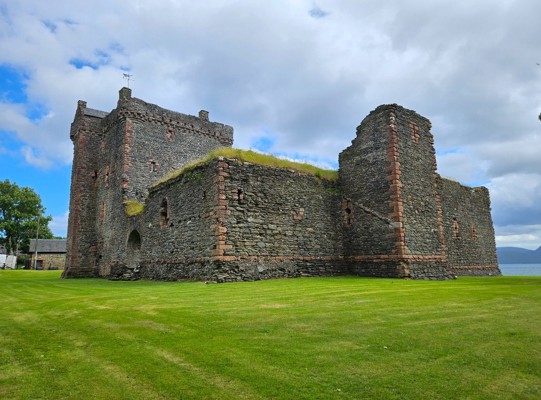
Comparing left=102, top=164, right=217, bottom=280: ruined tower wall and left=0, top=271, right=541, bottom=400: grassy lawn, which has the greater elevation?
left=102, top=164, right=217, bottom=280: ruined tower wall

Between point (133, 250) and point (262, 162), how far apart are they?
1335cm

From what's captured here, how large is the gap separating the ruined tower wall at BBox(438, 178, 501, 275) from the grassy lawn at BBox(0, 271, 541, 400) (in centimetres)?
2086

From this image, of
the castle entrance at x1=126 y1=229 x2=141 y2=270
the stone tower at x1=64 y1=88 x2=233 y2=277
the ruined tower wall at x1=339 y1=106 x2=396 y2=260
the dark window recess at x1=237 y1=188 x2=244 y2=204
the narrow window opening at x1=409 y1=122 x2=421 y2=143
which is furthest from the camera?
the stone tower at x1=64 y1=88 x2=233 y2=277

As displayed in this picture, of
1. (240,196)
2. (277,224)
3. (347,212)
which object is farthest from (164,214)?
(347,212)

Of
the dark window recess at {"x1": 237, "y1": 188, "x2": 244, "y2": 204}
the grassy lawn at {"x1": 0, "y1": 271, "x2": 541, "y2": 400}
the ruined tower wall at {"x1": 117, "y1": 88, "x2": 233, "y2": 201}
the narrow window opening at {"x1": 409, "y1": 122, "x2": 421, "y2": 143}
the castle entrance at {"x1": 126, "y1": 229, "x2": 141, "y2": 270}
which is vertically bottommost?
the grassy lawn at {"x1": 0, "y1": 271, "x2": 541, "y2": 400}

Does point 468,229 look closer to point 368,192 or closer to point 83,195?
point 368,192

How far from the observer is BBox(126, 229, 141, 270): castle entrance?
2739 cm

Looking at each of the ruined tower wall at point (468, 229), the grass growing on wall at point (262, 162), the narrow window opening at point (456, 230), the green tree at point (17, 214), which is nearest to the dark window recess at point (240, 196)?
the grass growing on wall at point (262, 162)

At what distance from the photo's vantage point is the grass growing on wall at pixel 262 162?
62.7ft

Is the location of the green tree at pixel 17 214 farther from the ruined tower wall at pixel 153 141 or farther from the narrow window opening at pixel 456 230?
the narrow window opening at pixel 456 230

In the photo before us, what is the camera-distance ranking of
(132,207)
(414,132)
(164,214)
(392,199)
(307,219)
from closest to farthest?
(392,199) → (307,219) → (414,132) → (164,214) → (132,207)

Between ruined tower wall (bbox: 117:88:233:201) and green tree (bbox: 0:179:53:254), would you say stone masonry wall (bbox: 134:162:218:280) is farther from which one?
green tree (bbox: 0:179:53:254)

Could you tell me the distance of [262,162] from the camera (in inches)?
787

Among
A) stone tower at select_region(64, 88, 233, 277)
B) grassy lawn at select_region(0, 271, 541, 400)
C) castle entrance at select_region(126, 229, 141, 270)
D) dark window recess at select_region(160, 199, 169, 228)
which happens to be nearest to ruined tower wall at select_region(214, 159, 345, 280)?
dark window recess at select_region(160, 199, 169, 228)
